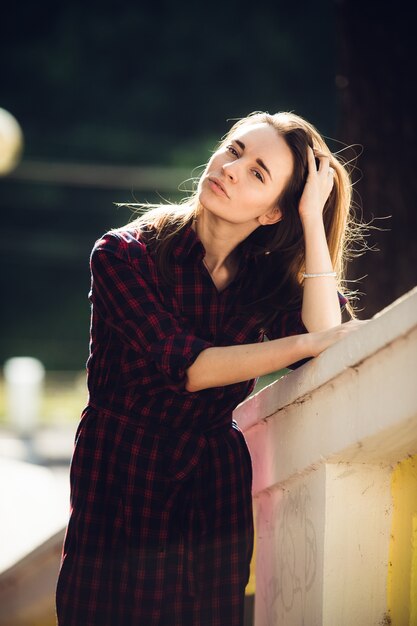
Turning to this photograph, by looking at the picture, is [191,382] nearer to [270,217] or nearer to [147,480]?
[147,480]

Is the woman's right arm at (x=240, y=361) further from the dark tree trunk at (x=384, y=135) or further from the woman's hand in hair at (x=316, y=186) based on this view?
the dark tree trunk at (x=384, y=135)

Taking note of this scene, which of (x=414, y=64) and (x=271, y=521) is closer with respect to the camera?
(x=271, y=521)

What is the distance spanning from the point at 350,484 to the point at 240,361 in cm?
34

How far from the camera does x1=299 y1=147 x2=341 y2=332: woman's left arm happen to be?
205 centimetres

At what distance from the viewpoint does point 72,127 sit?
27.7 meters


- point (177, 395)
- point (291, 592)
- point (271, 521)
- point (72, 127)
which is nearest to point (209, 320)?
point (177, 395)

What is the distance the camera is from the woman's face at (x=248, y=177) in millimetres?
2088

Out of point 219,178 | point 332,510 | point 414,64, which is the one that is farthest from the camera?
point 414,64

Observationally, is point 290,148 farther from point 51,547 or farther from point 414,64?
point 414,64

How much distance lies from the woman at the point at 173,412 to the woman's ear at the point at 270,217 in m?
0.06

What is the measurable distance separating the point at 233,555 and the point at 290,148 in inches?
38.9

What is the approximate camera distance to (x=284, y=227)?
2.24 m

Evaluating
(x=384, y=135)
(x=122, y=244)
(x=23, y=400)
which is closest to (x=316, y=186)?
(x=122, y=244)

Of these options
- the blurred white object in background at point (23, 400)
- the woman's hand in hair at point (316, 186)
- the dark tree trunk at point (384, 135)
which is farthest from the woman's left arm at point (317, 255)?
the blurred white object in background at point (23, 400)
